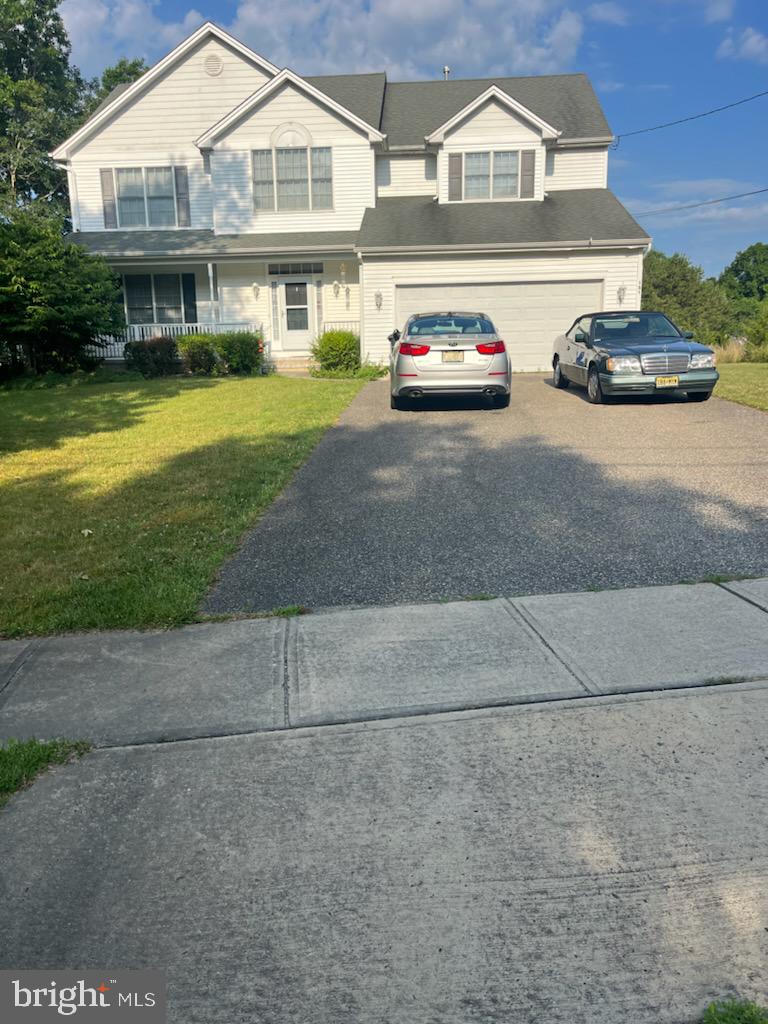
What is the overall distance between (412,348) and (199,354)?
396 inches

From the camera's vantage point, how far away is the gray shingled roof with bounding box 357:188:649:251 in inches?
823

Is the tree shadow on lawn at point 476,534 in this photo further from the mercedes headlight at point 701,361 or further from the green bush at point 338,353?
the green bush at point 338,353

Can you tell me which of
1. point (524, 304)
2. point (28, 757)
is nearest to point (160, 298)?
point (524, 304)

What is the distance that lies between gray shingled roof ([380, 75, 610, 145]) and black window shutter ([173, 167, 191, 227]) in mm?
6477

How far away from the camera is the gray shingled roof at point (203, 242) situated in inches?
888

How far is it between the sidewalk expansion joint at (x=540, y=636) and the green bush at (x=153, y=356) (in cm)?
1792

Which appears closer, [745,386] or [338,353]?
[745,386]

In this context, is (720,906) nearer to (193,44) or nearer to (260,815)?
(260,815)

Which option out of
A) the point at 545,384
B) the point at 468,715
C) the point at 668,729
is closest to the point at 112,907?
the point at 468,715

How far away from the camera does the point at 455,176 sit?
2384 centimetres

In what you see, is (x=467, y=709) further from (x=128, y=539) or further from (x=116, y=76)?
(x=116, y=76)

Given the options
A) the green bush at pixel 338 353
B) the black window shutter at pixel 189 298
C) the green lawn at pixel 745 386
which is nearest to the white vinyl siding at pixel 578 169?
the green lawn at pixel 745 386

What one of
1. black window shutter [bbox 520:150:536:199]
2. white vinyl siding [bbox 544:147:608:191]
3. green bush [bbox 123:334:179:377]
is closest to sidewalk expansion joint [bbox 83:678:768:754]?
green bush [bbox 123:334:179:377]

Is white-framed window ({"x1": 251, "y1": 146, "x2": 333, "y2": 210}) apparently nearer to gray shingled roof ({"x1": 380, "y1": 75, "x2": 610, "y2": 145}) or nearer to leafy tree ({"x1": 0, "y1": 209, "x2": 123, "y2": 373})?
gray shingled roof ({"x1": 380, "y1": 75, "x2": 610, "y2": 145})
